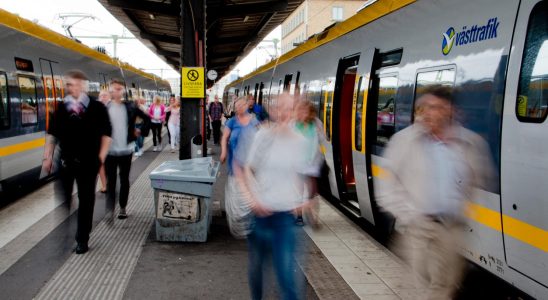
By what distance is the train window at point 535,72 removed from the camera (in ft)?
11.9

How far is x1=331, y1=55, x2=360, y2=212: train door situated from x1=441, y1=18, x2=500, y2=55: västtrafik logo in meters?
3.51

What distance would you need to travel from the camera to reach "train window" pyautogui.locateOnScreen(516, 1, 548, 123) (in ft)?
11.9

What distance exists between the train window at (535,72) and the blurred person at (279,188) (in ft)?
5.11

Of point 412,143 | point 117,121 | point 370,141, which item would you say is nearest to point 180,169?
point 117,121

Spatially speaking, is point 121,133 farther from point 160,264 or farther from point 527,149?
point 527,149

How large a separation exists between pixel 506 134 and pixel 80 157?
4.32 metres

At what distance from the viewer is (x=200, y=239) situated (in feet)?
20.9

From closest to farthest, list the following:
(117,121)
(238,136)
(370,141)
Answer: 1. (238,136)
2. (370,141)
3. (117,121)

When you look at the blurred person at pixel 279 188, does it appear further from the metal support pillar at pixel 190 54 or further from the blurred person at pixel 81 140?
the metal support pillar at pixel 190 54

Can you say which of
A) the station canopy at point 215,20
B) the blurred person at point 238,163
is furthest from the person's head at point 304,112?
the station canopy at point 215,20

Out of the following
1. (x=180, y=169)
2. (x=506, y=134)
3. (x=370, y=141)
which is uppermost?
(x=506, y=134)

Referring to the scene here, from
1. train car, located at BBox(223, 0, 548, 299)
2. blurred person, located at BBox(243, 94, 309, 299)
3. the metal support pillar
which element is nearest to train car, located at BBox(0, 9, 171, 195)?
the metal support pillar

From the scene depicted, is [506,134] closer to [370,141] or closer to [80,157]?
[370,141]

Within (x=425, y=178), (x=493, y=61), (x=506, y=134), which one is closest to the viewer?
(x=425, y=178)
